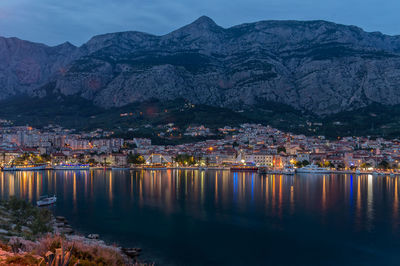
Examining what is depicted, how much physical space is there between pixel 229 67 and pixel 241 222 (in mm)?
111603

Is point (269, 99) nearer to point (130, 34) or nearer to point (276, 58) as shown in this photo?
point (276, 58)

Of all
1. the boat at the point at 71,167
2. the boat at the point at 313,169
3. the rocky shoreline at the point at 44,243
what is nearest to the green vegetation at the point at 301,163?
the boat at the point at 313,169

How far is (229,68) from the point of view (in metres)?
129

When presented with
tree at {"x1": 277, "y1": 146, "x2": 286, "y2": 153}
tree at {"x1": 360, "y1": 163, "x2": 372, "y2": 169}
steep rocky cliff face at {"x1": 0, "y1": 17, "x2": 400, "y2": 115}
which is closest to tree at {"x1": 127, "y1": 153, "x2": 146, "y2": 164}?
tree at {"x1": 277, "y1": 146, "x2": 286, "y2": 153}

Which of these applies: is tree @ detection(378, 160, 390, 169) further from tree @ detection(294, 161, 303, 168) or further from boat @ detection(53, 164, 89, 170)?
boat @ detection(53, 164, 89, 170)

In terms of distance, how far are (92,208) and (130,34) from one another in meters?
147

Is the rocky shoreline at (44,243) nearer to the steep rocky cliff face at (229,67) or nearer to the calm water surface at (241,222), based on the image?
the calm water surface at (241,222)

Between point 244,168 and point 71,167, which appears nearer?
point 244,168

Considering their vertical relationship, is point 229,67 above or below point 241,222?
above

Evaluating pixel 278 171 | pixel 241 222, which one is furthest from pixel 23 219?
pixel 278 171

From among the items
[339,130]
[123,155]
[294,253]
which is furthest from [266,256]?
[339,130]

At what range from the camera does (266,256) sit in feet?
50.8

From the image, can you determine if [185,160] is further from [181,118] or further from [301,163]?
[181,118]

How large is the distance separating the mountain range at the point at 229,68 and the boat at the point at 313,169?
148ft
